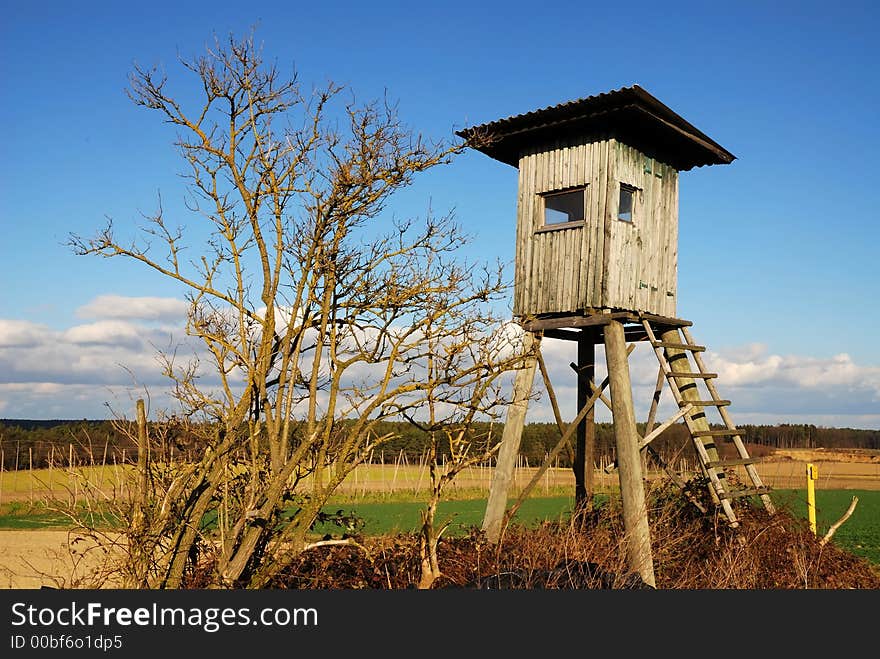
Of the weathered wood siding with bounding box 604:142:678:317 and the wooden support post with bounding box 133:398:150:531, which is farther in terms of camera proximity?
the weathered wood siding with bounding box 604:142:678:317

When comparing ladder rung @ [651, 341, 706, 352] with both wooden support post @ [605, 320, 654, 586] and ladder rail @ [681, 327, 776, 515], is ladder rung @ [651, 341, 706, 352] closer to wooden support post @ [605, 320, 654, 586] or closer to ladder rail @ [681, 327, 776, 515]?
ladder rail @ [681, 327, 776, 515]

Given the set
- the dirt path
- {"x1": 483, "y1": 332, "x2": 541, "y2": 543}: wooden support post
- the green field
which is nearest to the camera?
{"x1": 483, "y1": 332, "x2": 541, "y2": 543}: wooden support post

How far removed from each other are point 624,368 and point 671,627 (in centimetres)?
577

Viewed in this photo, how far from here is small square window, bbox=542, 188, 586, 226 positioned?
12.5 meters

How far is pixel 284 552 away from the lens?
28.0 feet

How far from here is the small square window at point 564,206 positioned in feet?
41.0

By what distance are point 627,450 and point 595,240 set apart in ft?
10.5

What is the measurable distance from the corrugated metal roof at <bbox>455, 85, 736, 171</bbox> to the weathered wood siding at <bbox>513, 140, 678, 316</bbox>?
0.23 meters

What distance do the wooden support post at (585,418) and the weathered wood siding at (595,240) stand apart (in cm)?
151

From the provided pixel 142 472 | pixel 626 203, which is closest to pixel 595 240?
pixel 626 203

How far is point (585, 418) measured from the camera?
14281mm

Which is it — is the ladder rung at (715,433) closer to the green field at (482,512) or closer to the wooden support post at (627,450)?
the wooden support post at (627,450)

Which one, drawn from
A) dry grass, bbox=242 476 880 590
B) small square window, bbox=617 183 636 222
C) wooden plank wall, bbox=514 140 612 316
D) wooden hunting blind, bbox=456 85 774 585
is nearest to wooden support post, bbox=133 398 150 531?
dry grass, bbox=242 476 880 590

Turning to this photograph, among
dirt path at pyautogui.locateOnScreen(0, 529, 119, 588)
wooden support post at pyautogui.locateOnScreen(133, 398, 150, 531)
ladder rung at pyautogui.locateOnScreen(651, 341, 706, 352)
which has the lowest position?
dirt path at pyautogui.locateOnScreen(0, 529, 119, 588)
